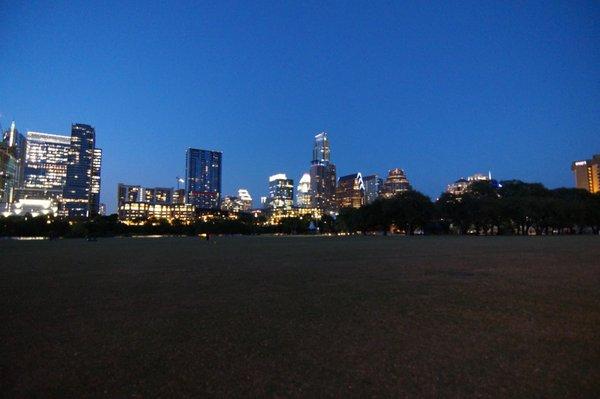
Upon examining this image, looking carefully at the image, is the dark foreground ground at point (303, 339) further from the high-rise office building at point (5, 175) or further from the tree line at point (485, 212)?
the high-rise office building at point (5, 175)

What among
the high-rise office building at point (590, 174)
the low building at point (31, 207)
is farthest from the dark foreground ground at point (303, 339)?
the high-rise office building at point (590, 174)

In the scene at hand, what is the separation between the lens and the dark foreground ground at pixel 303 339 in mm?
4363

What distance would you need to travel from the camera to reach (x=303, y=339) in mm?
5926

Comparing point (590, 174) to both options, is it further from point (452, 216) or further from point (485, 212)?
point (485, 212)

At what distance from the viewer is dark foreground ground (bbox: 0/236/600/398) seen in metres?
4.36

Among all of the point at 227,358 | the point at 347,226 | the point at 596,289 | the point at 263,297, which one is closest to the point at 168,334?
the point at 227,358

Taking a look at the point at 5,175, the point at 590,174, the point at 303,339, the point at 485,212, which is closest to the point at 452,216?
the point at 485,212

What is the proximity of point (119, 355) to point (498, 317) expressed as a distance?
6226 millimetres

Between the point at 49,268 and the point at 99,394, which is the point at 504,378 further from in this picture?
the point at 49,268

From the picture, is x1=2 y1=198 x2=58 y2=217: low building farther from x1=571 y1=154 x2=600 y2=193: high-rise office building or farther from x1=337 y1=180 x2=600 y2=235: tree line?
x1=571 y1=154 x2=600 y2=193: high-rise office building

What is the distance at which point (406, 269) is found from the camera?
588 inches

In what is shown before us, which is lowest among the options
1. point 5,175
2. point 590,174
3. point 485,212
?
point 485,212

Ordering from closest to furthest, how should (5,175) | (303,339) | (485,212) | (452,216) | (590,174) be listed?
(303,339), (485,212), (452,216), (5,175), (590,174)

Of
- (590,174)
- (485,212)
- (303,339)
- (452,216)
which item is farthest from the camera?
(590,174)
